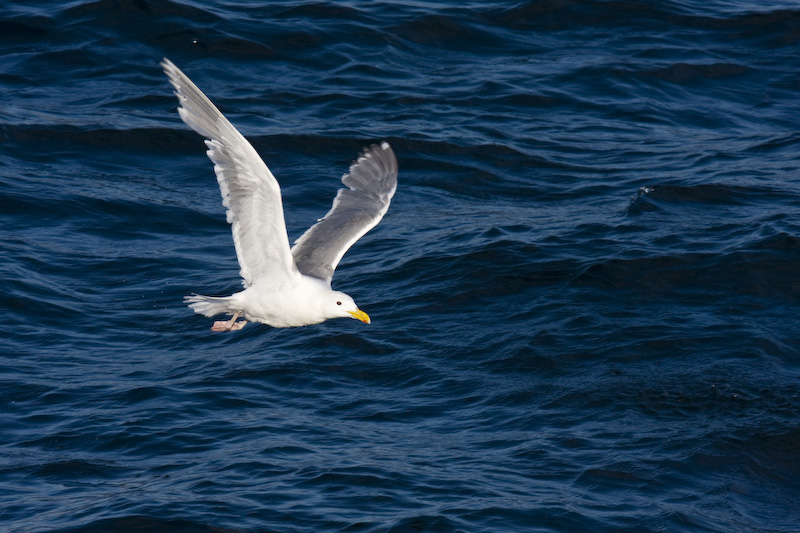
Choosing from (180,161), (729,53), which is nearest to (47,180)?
(180,161)

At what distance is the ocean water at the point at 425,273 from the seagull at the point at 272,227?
52.5 inches

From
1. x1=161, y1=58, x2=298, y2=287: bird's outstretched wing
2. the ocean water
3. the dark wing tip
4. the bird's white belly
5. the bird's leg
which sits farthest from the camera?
the dark wing tip

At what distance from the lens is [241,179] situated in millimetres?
8047

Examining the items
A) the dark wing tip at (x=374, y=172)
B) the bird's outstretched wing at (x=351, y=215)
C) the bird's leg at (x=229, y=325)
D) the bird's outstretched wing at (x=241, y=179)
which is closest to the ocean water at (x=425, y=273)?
the bird's leg at (x=229, y=325)

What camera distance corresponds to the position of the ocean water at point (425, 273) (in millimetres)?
8789

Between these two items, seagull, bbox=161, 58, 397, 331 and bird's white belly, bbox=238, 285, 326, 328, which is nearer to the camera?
seagull, bbox=161, 58, 397, 331

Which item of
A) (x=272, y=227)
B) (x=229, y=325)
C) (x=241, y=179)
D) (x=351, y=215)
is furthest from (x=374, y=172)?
(x=241, y=179)

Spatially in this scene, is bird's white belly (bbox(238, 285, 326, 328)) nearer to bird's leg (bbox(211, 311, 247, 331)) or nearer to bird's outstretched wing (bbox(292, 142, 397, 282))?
bird's leg (bbox(211, 311, 247, 331))

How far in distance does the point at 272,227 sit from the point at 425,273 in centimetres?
416

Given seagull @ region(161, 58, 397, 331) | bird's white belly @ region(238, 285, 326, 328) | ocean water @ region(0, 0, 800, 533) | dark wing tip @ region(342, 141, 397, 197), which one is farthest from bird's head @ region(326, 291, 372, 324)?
dark wing tip @ region(342, 141, 397, 197)

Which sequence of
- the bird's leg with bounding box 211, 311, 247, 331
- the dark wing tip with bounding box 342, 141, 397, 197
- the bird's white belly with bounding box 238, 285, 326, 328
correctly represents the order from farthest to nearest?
1. the dark wing tip with bounding box 342, 141, 397, 197
2. the bird's leg with bounding box 211, 311, 247, 331
3. the bird's white belly with bounding box 238, 285, 326, 328

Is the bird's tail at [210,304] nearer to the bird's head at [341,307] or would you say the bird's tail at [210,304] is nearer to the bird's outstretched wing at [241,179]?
the bird's outstretched wing at [241,179]

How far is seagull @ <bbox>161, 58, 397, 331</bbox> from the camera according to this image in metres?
7.94

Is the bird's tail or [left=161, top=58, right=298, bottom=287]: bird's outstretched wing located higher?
[left=161, top=58, right=298, bottom=287]: bird's outstretched wing
